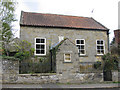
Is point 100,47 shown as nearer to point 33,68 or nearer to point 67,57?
point 67,57

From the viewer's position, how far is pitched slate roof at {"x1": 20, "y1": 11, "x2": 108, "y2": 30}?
54.1 feet

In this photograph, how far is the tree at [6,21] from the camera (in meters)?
12.9

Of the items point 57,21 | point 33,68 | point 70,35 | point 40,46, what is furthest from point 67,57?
point 57,21

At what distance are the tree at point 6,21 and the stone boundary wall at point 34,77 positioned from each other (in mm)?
3612

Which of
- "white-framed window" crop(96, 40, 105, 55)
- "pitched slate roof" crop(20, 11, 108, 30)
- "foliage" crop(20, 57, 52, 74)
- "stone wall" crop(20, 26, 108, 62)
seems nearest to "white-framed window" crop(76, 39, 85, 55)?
"stone wall" crop(20, 26, 108, 62)

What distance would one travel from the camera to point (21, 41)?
48.9 feet

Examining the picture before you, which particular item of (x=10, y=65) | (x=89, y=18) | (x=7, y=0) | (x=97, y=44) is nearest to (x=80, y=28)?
(x=97, y=44)

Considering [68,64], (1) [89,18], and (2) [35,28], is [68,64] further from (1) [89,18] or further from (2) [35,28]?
(1) [89,18]

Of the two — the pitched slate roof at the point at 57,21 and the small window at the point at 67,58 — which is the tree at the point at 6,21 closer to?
the pitched slate roof at the point at 57,21

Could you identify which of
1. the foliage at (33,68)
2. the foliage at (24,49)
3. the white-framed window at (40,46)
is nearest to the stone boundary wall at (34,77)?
the foliage at (33,68)

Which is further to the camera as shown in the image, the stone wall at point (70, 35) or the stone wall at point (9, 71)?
the stone wall at point (70, 35)

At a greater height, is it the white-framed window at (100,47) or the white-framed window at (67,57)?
the white-framed window at (100,47)

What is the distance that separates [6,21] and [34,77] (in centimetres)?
618

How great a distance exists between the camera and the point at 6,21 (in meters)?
13.2
